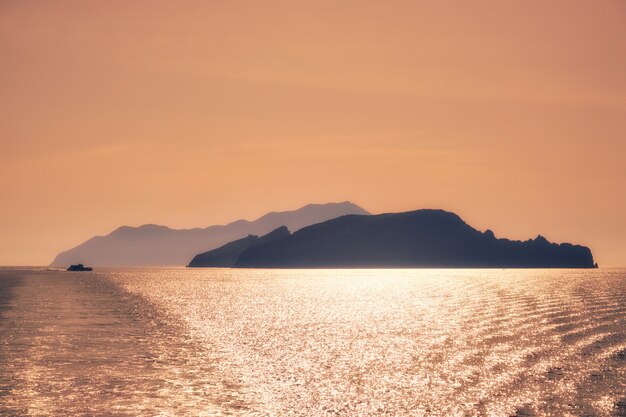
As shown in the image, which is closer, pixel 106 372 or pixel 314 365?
pixel 106 372

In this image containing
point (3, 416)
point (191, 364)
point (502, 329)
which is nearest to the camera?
point (3, 416)

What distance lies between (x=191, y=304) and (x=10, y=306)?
110ft

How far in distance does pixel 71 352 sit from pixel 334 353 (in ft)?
73.4

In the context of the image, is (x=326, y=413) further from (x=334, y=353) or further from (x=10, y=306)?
(x=10, y=306)

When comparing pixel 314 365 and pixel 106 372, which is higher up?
pixel 106 372

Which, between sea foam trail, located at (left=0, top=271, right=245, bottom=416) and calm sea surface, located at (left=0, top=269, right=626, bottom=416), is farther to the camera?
calm sea surface, located at (left=0, top=269, right=626, bottom=416)

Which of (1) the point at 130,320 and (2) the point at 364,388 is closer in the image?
(2) the point at 364,388

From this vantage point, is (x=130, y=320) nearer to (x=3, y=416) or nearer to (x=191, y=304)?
(x=191, y=304)

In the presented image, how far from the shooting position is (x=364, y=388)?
4634 cm

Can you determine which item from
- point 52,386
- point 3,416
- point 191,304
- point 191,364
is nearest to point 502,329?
point 191,364

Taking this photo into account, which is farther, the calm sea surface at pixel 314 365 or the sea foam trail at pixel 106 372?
the calm sea surface at pixel 314 365

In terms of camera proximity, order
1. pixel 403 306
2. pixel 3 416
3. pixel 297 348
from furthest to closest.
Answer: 1. pixel 403 306
2. pixel 297 348
3. pixel 3 416

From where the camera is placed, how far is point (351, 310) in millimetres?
127375

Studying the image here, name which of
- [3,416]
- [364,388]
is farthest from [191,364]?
[3,416]
